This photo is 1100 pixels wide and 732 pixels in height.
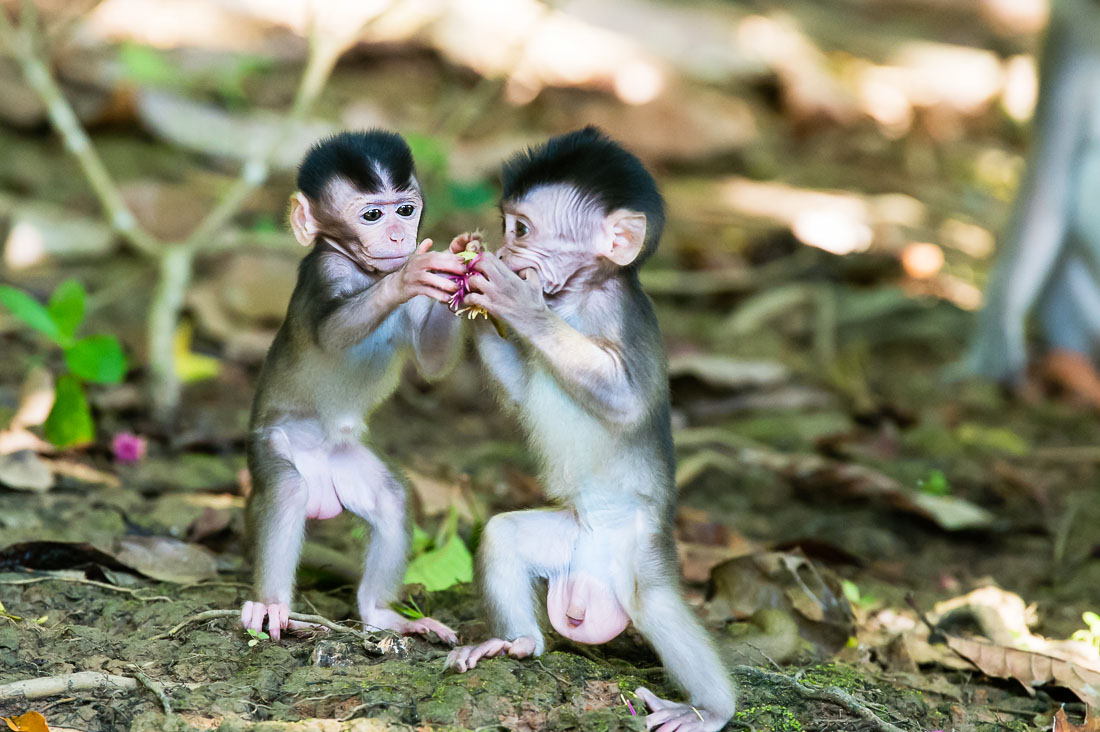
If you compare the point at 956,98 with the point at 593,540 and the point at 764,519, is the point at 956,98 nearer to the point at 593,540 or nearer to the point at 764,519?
the point at 764,519

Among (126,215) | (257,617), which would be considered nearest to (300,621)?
(257,617)

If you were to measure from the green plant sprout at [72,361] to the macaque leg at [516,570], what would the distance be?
2.19 metres

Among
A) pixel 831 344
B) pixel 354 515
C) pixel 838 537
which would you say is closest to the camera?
pixel 354 515

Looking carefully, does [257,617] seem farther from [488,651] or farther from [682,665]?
[682,665]

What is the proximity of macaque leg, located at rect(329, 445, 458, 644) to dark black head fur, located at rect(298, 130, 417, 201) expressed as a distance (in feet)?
3.04

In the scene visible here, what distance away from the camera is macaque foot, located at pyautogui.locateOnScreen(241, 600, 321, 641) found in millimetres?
3599

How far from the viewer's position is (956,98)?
13.7 metres

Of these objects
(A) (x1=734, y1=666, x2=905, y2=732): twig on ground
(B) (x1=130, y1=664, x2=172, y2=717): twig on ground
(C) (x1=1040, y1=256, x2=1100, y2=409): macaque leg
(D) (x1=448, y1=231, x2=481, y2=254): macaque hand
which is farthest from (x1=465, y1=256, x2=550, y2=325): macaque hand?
(C) (x1=1040, y1=256, x2=1100, y2=409): macaque leg

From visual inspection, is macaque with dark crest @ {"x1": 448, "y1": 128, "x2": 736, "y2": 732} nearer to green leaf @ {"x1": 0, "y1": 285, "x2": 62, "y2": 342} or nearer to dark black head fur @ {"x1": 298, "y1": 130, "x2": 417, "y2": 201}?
dark black head fur @ {"x1": 298, "y1": 130, "x2": 417, "y2": 201}

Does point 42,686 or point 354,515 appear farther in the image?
point 354,515

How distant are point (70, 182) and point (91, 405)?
3223 millimetres

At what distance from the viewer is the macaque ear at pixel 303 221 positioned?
3990mm

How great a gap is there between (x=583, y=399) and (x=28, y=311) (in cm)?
259

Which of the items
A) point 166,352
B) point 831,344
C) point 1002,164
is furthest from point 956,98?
point 166,352
